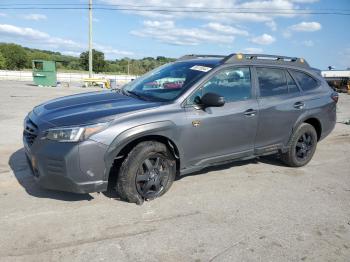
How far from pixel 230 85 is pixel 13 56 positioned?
87856 mm

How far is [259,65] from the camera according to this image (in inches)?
223

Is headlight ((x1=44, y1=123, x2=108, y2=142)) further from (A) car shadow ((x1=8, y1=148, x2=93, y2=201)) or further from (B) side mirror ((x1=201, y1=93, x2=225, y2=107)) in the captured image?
(B) side mirror ((x1=201, y1=93, x2=225, y2=107))

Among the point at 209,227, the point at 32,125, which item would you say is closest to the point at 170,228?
the point at 209,227

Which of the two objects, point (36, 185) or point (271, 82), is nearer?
point (36, 185)

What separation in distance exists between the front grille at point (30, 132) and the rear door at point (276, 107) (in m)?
3.07

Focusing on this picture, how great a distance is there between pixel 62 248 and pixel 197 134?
214cm

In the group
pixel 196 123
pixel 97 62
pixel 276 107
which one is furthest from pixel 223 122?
pixel 97 62

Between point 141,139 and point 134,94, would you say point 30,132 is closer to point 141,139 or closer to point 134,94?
point 141,139

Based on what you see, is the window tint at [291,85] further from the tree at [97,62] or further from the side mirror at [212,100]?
the tree at [97,62]

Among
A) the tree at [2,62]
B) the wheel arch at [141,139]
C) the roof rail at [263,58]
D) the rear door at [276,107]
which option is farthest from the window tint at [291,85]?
the tree at [2,62]

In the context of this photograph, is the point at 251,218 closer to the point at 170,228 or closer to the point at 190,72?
the point at 170,228

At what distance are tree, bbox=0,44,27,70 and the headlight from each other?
8535 cm

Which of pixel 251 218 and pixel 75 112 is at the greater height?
pixel 75 112

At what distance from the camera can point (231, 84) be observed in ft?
17.3
